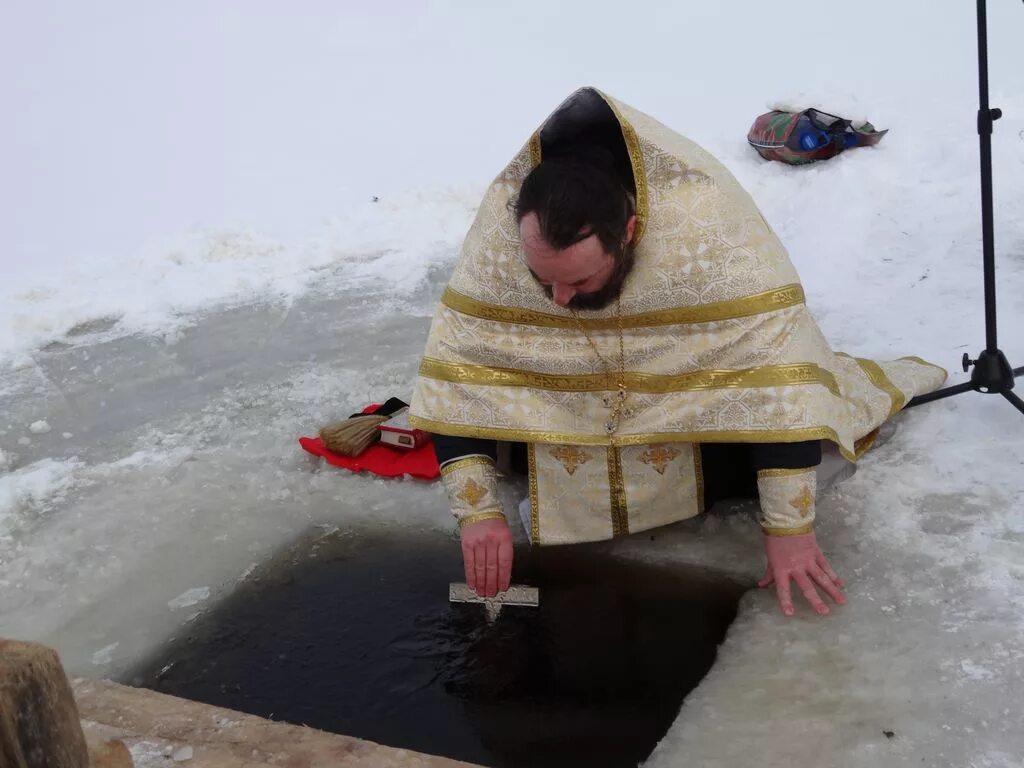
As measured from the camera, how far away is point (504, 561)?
2539 mm

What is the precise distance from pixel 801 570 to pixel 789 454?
0.94 ft

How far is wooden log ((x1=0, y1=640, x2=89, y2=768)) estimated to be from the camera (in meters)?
1.12

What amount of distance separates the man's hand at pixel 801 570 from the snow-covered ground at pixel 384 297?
3.3 inches

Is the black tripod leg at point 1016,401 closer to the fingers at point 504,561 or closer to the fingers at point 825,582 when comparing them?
the fingers at point 825,582

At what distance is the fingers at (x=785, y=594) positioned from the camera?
239cm

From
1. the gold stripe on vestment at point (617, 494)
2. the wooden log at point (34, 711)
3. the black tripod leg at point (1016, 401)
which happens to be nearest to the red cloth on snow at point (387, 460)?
the gold stripe on vestment at point (617, 494)

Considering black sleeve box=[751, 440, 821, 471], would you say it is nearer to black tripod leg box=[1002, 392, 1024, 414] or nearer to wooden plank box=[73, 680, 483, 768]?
black tripod leg box=[1002, 392, 1024, 414]

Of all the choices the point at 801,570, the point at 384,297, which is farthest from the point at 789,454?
the point at 384,297

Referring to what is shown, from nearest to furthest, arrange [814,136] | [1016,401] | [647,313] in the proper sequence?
[647,313] < [1016,401] < [814,136]

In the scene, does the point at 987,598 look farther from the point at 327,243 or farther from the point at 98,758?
the point at 327,243

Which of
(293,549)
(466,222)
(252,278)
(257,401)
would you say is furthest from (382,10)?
(293,549)

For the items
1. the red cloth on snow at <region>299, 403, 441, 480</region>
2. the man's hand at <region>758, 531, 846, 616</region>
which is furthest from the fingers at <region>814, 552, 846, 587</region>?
the red cloth on snow at <region>299, 403, 441, 480</region>

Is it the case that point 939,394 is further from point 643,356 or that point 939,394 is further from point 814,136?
point 814,136

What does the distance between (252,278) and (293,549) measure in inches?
113
